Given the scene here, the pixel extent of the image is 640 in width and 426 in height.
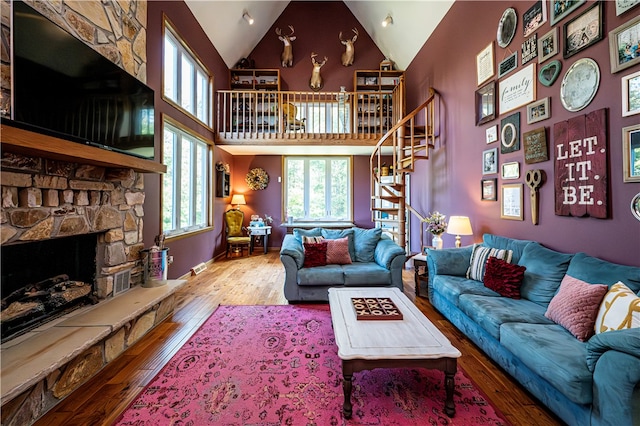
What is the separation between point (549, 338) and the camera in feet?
5.38

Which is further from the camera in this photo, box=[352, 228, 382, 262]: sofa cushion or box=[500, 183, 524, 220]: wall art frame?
box=[352, 228, 382, 262]: sofa cushion

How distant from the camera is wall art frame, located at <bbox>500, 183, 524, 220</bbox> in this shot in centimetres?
285

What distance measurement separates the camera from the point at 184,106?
174 inches

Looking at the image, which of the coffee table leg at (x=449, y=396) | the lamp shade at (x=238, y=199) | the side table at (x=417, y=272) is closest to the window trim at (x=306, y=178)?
the lamp shade at (x=238, y=199)

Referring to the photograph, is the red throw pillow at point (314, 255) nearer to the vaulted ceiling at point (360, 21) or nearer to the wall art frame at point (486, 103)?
the wall art frame at point (486, 103)

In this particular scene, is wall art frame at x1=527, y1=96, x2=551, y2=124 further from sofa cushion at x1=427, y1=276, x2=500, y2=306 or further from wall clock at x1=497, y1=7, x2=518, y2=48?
sofa cushion at x1=427, y1=276, x2=500, y2=306

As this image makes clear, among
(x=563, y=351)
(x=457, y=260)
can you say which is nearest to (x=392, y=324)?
(x=563, y=351)

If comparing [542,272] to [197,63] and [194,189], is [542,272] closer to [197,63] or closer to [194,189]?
[194,189]

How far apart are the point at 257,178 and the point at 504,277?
5.71 m

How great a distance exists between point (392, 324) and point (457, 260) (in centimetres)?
155

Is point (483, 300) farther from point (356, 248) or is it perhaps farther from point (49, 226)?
point (49, 226)

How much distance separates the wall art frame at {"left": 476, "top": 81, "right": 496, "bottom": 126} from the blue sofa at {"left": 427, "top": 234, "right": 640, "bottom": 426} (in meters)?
1.55

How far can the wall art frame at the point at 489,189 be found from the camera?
3.25 m

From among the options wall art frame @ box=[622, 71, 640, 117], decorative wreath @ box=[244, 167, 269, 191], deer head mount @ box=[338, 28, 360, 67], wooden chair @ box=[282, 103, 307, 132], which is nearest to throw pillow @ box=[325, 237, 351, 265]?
wall art frame @ box=[622, 71, 640, 117]
